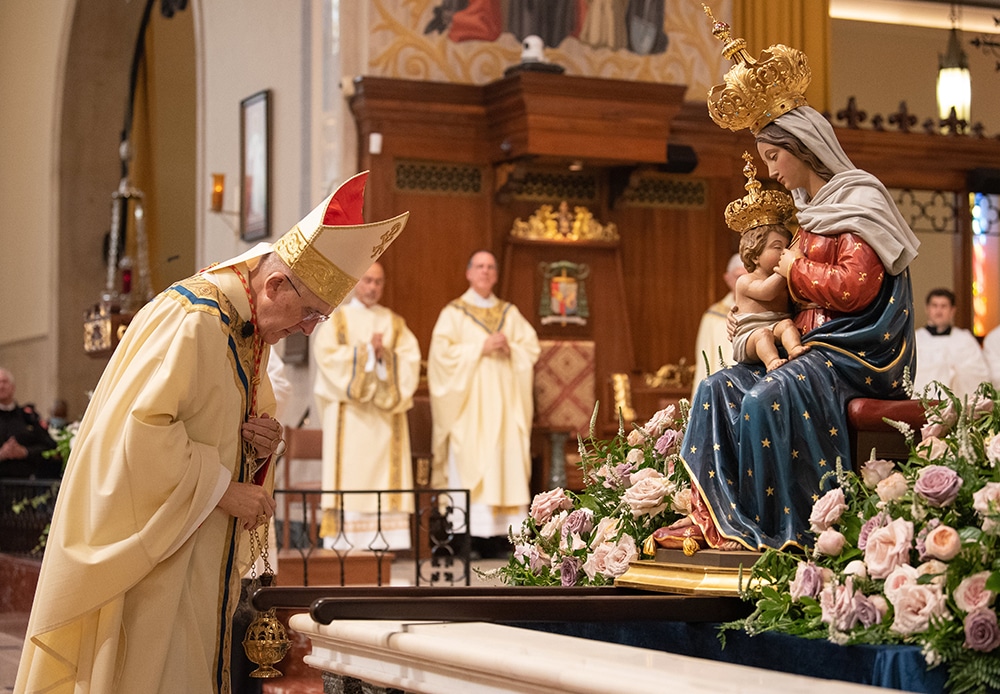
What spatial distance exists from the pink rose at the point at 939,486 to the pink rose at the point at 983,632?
0.30 m

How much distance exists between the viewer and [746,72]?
3.90 metres

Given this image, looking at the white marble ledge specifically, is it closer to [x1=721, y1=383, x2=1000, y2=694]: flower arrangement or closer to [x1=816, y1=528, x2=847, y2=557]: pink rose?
[x1=721, y1=383, x2=1000, y2=694]: flower arrangement

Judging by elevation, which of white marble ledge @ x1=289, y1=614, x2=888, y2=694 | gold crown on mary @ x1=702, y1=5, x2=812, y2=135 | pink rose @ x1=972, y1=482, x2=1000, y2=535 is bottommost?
white marble ledge @ x1=289, y1=614, x2=888, y2=694

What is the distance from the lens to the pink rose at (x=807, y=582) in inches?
128

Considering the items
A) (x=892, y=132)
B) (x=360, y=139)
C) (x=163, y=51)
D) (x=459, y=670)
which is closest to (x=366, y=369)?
(x=360, y=139)

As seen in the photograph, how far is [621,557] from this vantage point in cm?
399

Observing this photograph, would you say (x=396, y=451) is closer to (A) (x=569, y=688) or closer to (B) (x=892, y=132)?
(B) (x=892, y=132)

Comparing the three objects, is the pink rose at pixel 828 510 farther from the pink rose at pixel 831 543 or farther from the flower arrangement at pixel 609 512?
the flower arrangement at pixel 609 512

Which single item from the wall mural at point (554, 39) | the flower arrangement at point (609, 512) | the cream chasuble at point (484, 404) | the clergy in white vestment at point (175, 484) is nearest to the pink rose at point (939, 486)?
the flower arrangement at point (609, 512)

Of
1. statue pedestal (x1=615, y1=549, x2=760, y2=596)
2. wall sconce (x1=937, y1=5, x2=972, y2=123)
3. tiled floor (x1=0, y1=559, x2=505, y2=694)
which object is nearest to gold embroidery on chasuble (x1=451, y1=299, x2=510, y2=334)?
tiled floor (x1=0, y1=559, x2=505, y2=694)

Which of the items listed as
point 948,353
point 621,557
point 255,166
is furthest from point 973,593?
point 255,166

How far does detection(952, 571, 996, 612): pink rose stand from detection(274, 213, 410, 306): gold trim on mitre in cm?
178

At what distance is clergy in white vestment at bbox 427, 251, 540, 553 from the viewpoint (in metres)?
10.8

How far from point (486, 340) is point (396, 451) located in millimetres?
1017
